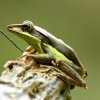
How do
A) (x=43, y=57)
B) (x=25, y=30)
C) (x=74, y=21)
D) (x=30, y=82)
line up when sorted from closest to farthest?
Result: 1. (x=30, y=82)
2. (x=43, y=57)
3. (x=25, y=30)
4. (x=74, y=21)

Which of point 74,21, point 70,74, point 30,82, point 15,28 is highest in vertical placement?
point 74,21

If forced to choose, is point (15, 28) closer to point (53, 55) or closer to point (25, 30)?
point (25, 30)

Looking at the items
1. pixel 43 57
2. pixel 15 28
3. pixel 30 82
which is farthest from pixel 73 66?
pixel 30 82

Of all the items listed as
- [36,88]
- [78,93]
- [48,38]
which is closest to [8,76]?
[36,88]

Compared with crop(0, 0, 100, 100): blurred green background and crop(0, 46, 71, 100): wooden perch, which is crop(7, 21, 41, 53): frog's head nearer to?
crop(0, 46, 71, 100): wooden perch

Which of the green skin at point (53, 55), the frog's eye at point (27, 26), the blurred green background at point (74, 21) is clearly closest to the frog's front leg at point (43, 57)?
the green skin at point (53, 55)

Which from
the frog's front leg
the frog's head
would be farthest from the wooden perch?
the frog's head

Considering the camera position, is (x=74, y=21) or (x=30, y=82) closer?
(x=30, y=82)

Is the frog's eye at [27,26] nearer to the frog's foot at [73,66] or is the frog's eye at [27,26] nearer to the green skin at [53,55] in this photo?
the green skin at [53,55]
